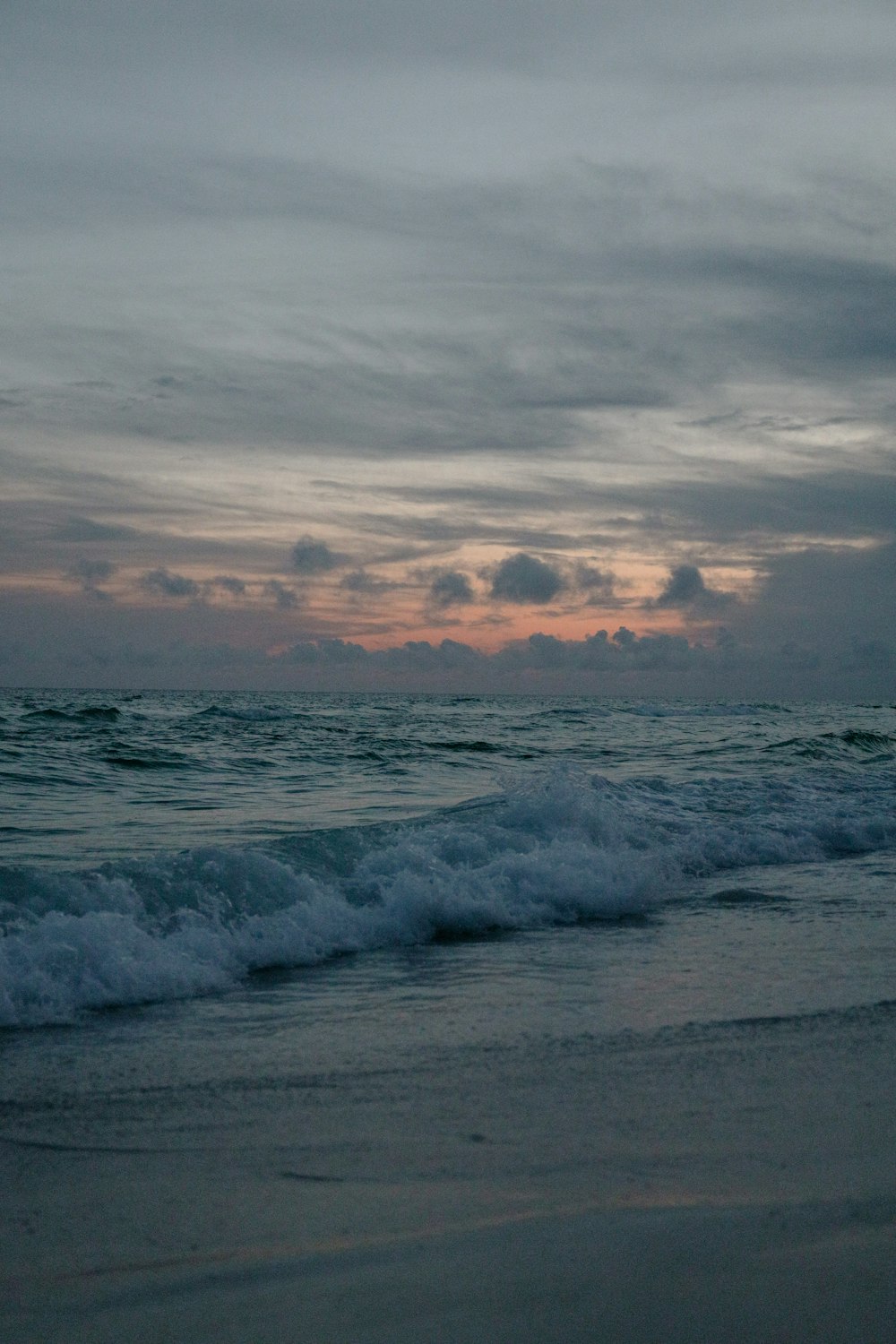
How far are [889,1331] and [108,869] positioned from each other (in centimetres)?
583

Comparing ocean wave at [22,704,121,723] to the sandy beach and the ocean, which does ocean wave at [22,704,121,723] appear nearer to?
the ocean

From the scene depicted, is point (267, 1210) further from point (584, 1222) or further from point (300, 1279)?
point (584, 1222)

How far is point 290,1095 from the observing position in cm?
385

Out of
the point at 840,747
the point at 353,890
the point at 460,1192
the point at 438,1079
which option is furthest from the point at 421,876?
the point at 840,747

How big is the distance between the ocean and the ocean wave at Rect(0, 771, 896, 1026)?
0.03m

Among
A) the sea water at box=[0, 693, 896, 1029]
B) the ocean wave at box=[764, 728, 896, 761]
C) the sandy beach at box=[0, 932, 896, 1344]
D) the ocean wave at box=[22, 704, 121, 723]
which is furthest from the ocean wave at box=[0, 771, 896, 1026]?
the ocean wave at box=[22, 704, 121, 723]

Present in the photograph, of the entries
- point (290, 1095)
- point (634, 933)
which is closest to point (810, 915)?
point (634, 933)

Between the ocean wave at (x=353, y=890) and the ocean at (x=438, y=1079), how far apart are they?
3 centimetres

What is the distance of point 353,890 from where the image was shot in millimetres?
7598

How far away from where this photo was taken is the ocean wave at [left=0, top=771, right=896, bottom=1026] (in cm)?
545

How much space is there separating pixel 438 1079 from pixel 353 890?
3.65 m

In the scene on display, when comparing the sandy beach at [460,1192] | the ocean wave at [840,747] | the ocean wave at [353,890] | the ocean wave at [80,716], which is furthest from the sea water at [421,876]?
the ocean wave at [80,716]

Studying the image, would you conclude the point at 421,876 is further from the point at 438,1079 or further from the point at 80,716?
the point at 80,716

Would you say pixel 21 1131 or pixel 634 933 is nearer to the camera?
pixel 21 1131
